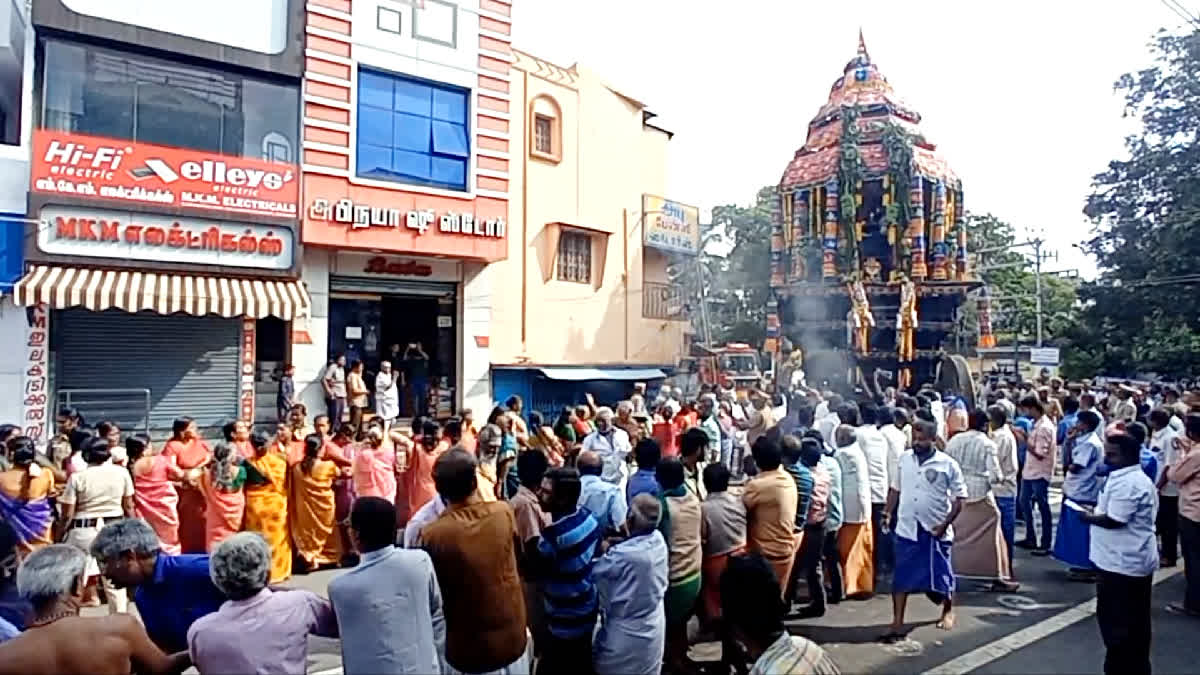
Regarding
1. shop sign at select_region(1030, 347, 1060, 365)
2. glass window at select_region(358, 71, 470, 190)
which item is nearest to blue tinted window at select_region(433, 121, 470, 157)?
glass window at select_region(358, 71, 470, 190)

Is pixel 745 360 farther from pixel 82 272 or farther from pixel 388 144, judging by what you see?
pixel 82 272

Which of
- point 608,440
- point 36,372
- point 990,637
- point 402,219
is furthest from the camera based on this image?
point 402,219

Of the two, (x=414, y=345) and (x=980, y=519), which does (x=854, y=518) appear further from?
(x=414, y=345)

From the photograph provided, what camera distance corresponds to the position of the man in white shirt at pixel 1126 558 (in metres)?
5.44

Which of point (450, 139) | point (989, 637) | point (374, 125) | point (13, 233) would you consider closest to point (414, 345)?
point (450, 139)

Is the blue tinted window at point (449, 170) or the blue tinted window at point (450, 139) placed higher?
the blue tinted window at point (450, 139)

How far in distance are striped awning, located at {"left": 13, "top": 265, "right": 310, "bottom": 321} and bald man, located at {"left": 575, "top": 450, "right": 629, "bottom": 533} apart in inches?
388

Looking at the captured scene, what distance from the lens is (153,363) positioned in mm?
14516

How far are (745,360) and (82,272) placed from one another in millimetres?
15268

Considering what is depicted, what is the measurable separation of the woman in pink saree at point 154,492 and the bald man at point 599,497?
13.8 feet

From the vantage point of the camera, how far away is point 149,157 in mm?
13562

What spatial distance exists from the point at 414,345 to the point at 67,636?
15239mm

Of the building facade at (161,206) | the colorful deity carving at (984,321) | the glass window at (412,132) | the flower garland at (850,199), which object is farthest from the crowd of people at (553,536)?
the colorful deity carving at (984,321)

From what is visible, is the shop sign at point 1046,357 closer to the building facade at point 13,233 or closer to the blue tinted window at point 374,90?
the blue tinted window at point 374,90
